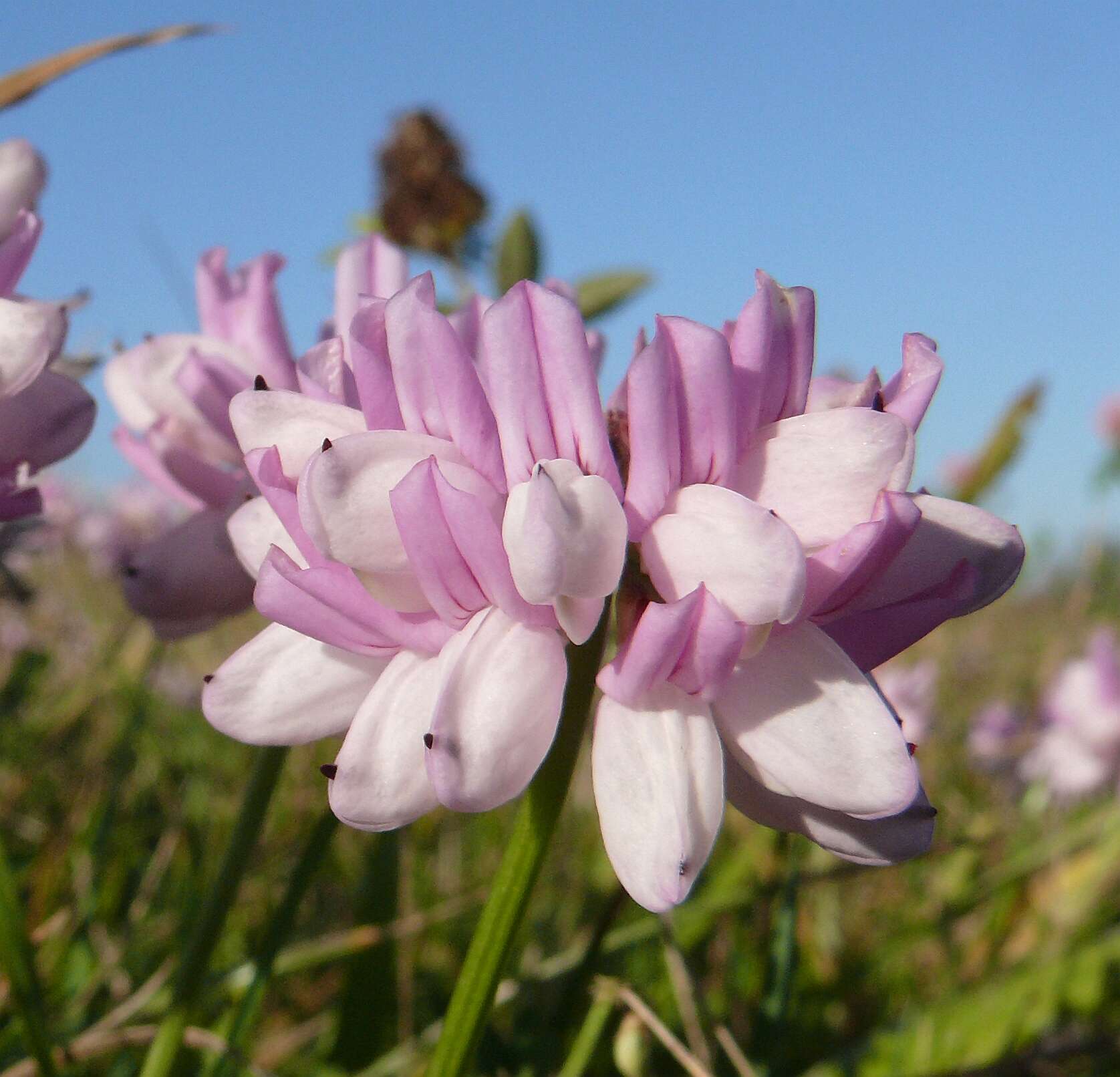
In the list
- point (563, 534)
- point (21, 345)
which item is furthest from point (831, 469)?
point (21, 345)

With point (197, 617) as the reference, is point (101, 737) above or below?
below

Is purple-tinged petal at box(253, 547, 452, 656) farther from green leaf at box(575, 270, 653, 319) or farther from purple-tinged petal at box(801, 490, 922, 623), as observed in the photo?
green leaf at box(575, 270, 653, 319)

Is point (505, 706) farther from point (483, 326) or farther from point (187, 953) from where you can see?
point (187, 953)

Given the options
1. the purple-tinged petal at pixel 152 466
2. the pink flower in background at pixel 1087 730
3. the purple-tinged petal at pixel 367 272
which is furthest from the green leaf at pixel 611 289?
the pink flower in background at pixel 1087 730

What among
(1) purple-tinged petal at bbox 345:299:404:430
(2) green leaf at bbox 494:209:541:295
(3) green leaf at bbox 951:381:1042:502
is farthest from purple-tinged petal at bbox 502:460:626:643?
(3) green leaf at bbox 951:381:1042:502

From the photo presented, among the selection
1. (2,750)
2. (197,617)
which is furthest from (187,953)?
(2,750)

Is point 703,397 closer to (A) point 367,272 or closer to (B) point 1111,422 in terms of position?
(A) point 367,272
